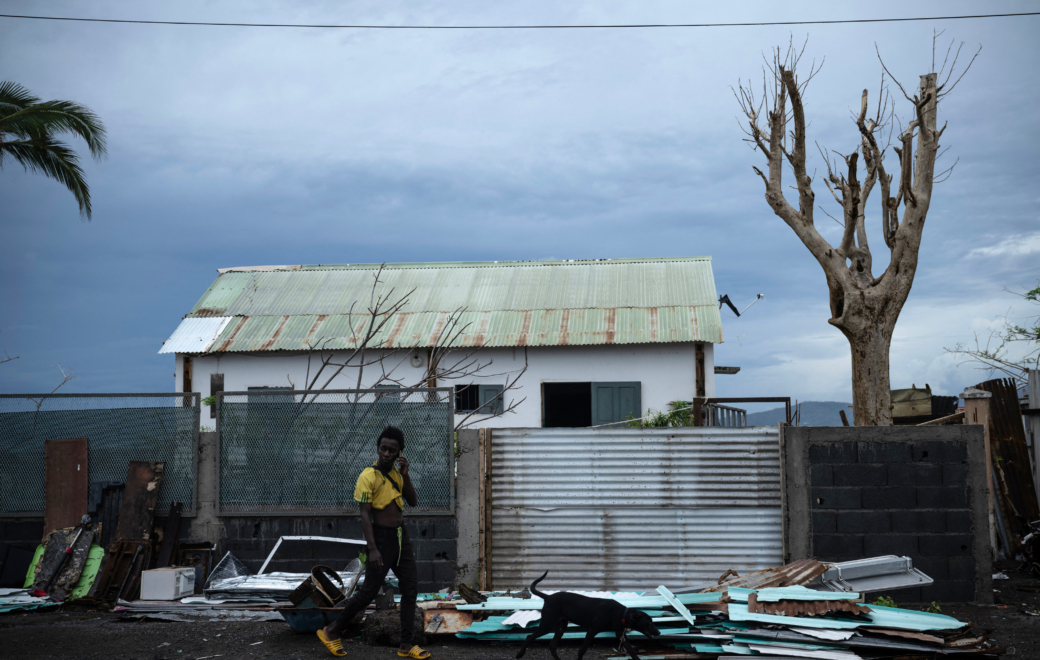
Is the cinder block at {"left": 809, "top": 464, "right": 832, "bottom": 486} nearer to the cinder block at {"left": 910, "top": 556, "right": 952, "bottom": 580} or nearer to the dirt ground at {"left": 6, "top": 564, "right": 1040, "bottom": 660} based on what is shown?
the cinder block at {"left": 910, "top": 556, "right": 952, "bottom": 580}

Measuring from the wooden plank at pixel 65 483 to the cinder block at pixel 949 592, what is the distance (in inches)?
363

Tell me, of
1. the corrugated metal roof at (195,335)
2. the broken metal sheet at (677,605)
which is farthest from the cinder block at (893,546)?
the corrugated metal roof at (195,335)

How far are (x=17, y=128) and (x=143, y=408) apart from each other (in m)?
9.46

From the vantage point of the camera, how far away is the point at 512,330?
17953mm

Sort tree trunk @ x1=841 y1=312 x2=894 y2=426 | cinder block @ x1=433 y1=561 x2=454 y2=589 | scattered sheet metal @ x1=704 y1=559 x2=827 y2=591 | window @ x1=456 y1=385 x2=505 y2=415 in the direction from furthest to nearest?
window @ x1=456 y1=385 x2=505 y2=415 → tree trunk @ x1=841 y1=312 x2=894 y2=426 → cinder block @ x1=433 y1=561 x2=454 y2=589 → scattered sheet metal @ x1=704 y1=559 x2=827 y2=591

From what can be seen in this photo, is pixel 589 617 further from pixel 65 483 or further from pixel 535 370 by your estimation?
pixel 535 370

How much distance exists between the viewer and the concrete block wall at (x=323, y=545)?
821 centimetres

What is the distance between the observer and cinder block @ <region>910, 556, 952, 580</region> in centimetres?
788

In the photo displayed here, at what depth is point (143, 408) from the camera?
8906 mm

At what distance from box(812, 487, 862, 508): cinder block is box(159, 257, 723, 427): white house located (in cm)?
882

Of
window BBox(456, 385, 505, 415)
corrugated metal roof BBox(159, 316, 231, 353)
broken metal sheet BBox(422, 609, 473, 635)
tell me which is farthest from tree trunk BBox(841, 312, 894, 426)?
corrugated metal roof BBox(159, 316, 231, 353)

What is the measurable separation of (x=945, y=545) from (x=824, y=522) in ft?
3.97

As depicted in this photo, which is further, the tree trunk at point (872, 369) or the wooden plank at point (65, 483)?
the tree trunk at point (872, 369)

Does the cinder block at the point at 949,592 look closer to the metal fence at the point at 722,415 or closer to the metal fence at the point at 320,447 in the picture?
the metal fence at the point at 320,447
